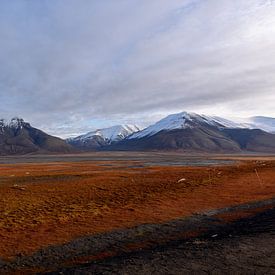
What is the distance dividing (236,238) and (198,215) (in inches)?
237

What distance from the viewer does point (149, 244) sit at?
567 inches

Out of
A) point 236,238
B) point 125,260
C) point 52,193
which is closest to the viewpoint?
point 125,260

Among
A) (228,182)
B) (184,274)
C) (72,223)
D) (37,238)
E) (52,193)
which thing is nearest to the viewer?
(184,274)

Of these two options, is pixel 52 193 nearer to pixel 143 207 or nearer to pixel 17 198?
pixel 17 198

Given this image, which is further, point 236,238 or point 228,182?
point 228,182

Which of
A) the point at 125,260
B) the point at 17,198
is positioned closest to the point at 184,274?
the point at 125,260

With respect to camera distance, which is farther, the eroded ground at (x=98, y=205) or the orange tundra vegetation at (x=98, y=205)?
the orange tundra vegetation at (x=98, y=205)

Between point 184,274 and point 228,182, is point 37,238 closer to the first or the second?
point 184,274

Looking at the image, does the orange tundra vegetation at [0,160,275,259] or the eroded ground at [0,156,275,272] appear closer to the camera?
the eroded ground at [0,156,275,272]

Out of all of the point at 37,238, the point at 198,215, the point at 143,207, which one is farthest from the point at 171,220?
the point at 37,238

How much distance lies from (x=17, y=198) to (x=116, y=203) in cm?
644

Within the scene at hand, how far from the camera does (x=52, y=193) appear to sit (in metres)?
26.2

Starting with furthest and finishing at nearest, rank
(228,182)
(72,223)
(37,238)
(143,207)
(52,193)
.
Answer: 1. (228,182)
2. (52,193)
3. (143,207)
4. (72,223)
5. (37,238)

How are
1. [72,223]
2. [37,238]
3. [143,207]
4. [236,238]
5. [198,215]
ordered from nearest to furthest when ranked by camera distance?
[236,238] < [37,238] < [72,223] < [198,215] < [143,207]
